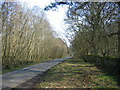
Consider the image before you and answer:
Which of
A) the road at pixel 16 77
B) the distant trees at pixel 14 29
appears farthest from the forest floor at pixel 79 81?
the distant trees at pixel 14 29

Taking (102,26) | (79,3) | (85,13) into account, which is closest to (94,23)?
(102,26)

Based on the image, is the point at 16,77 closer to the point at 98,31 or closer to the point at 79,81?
the point at 79,81

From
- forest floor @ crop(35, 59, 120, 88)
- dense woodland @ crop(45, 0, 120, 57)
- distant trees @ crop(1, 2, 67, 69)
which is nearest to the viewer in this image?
forest floor @ crop(35, 59, 120, 88)

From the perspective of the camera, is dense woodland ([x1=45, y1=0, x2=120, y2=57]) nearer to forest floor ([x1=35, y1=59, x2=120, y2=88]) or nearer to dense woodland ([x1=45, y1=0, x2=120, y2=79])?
dense woodland ([x1=45, y1=0, x2=120, y2=79])

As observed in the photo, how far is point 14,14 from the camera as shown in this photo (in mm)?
19484

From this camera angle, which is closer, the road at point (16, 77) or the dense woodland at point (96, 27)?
the road at point (16, 77)

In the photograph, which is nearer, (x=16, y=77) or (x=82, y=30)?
(x=16, y=77)

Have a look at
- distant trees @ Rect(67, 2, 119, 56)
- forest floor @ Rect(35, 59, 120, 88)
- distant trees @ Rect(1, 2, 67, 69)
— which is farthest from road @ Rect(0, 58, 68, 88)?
distant trees @ Rect(67, 2, 119, 56)

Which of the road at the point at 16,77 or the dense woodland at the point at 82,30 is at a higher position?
the dense woodland at the point at 82,30

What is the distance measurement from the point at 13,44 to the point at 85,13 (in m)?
13.2

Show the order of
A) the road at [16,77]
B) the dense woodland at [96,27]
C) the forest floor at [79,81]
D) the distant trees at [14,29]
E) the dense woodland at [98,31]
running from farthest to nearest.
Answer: the distant trees at [14,29] → the dense woodland at [96,27] → the dense woodland at [98,31] → the road at [16,77] → the forest floor at [79,81]

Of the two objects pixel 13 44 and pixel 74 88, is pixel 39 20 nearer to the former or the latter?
pixel 13 44

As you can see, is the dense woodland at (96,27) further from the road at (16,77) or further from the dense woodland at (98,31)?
the road at (16,77)

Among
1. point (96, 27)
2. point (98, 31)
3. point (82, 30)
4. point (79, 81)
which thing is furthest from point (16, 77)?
point (82, 30)
